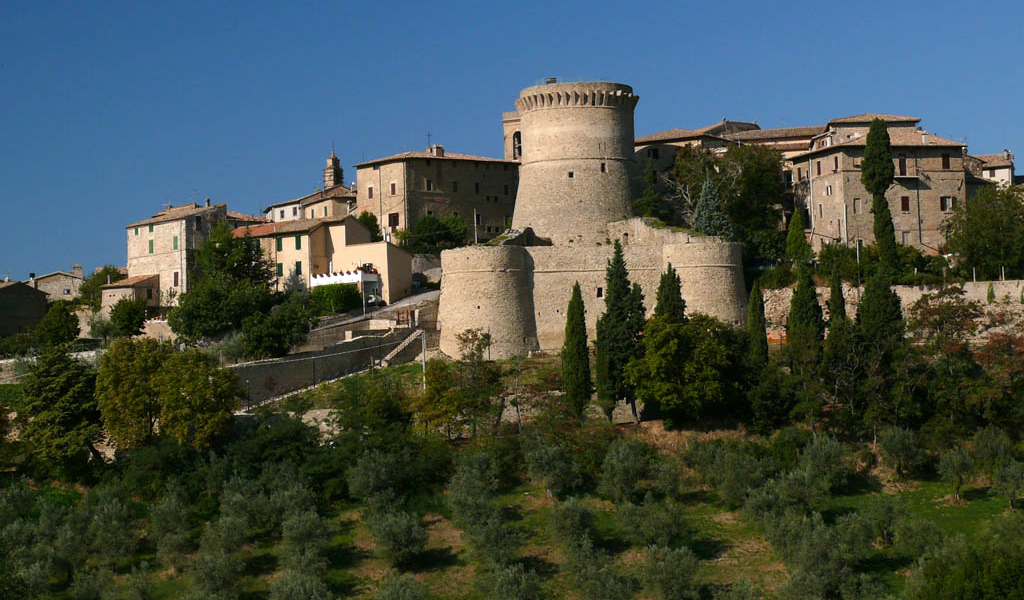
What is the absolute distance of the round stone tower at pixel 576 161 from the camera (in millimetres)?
55438

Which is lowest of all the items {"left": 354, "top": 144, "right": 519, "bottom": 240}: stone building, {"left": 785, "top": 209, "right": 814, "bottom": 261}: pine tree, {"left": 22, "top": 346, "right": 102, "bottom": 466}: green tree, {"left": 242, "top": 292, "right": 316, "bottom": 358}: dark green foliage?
{"left": 22, "top": 346, "right": 102, "bottom": 466}: green tree

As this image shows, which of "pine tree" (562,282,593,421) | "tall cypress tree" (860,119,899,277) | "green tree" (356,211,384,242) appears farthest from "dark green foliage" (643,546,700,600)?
"green tree" (356,211,384,242)

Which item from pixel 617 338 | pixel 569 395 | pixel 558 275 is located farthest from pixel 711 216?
pixel 569 395

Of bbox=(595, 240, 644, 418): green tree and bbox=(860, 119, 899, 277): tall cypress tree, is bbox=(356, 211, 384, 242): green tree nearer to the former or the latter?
bbox=(595, 240, 644, 418): green tree

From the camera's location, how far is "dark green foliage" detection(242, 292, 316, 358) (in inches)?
1833

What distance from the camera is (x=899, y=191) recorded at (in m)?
58.4

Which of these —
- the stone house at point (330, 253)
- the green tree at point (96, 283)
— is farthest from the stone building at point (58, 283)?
the stone house at point (330, 253)

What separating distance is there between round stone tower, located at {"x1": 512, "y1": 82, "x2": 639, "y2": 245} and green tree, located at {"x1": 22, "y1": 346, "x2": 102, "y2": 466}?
20.4 meters

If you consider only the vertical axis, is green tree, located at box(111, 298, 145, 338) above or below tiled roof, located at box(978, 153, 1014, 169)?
below

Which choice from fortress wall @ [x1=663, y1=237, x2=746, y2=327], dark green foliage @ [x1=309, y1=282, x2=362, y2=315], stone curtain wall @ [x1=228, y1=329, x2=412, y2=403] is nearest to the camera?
stone curtain wall @ [x1=228, y1=329, x2=412, y2=403]

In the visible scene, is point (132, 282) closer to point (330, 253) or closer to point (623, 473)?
point (330, 253)

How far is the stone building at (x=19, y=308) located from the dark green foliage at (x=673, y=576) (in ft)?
119

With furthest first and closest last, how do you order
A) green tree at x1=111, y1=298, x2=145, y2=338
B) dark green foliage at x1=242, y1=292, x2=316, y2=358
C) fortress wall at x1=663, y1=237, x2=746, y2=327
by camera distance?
green tree at x1=111, y1=298, x2=145, y2=338
fortress wall at x1=663, y1=237, x2=746, y2=327
dark green foliage at x1=242, y1=292, x2=316, y2=358

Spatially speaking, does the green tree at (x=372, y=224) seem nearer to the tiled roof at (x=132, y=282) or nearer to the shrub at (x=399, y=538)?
the tiled roof at (x=132, y=282)
